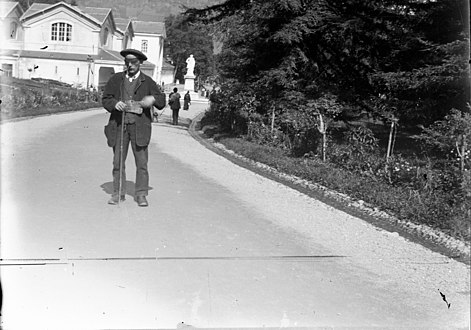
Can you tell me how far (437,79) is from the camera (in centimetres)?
1050

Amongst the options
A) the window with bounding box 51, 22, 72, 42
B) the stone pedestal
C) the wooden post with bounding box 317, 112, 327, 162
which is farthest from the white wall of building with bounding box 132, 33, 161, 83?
the wooden post with bounding box 317, 112, 327, 162

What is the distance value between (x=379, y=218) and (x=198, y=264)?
331 centimetres

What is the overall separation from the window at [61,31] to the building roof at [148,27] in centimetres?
1219

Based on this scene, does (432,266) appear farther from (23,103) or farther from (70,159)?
(23,103)

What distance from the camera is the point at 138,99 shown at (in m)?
6.25

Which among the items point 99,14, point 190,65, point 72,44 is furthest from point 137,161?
point 190,65

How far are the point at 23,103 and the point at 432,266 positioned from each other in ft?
48.1

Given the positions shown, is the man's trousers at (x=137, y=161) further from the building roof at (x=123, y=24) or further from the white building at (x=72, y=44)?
the white building at (x=72, y=44)

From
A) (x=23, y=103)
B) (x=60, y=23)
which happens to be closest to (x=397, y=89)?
(x=23, y=103)

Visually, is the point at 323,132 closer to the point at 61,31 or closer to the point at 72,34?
the point at 72,34

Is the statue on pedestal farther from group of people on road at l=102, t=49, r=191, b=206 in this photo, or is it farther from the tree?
group of people on road at l=102, t=49, r=191, b=206

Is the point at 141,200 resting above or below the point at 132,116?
below

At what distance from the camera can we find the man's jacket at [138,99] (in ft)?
20.5

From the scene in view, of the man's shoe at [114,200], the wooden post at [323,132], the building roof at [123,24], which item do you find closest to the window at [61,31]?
the building roof at [123,24]
